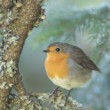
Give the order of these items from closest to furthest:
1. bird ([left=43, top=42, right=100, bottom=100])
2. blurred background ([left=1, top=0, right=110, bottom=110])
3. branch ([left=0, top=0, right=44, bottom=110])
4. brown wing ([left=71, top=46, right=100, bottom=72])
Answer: branch ([left=0, top=0, right=44, bottom=110]), blurred background ([left=1, top=0, right=110, bottom=110]), bird ([left=43, top=42, right=100, bottom=100]), brown wing ([left=71, top=46, right=100, bottom=72])

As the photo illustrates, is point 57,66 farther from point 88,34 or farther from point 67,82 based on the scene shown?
point 88,34

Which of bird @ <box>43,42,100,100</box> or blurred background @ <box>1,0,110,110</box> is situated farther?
bird @ <box>43,42,100,100</box>

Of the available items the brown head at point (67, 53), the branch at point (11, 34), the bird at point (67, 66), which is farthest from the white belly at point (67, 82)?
the branch at point (11, 34)

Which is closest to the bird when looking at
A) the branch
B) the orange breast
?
the orange breast

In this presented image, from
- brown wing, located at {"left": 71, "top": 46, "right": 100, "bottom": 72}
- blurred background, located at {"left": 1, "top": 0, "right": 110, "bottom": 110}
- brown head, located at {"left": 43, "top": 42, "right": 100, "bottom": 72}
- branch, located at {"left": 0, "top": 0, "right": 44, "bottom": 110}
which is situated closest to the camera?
branch, located at {"left": 0, "top": 0, "right": 44, "bottom": 110}

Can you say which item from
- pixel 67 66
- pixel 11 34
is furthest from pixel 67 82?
pixel 11 34

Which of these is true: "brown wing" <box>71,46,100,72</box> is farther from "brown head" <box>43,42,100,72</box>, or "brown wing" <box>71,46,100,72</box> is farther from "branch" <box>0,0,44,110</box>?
"branch" <box>0,0,44,110</box>

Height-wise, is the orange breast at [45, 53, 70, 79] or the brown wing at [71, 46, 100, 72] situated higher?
the brown wing at [71, 46, 100, 72]

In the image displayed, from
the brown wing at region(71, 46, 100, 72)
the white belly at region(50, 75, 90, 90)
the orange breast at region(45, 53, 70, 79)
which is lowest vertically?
the white belly at region(50, 75, 90, 90)
